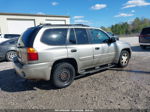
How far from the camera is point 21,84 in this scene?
456cm

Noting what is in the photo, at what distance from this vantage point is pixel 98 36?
4.97 m

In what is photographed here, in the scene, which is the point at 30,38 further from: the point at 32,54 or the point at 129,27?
the point at 129,27

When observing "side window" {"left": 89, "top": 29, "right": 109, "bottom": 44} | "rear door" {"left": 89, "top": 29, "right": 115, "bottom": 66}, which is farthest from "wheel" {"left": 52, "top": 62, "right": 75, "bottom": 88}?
"side window" {"left": 89, "top": 29, "right": 109, "bottom": 44}

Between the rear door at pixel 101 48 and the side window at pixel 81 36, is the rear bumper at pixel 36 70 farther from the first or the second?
the rear door at pixel 101 48

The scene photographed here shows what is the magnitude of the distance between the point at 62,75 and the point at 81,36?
1416 mm

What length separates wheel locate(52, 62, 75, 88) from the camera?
12.9 feet

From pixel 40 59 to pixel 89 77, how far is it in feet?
6.90

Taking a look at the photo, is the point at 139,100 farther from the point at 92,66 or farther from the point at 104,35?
the point at 104,35

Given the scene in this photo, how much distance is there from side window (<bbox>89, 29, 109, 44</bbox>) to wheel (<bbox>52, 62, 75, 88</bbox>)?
4.32 ft

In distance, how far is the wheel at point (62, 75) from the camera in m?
3.93

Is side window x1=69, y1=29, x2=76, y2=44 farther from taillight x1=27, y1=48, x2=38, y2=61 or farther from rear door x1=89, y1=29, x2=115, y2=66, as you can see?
taillight x1=27, y1=48, x2=38, y2=61

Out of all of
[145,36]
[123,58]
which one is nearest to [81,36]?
[123,58]

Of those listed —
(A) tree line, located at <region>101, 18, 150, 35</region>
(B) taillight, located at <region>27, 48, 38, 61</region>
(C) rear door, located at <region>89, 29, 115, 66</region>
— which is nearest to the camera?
(B) taillight, located at <region>27, 48, 38, 61</region>

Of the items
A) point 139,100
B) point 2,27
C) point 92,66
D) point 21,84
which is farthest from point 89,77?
point 2,27
